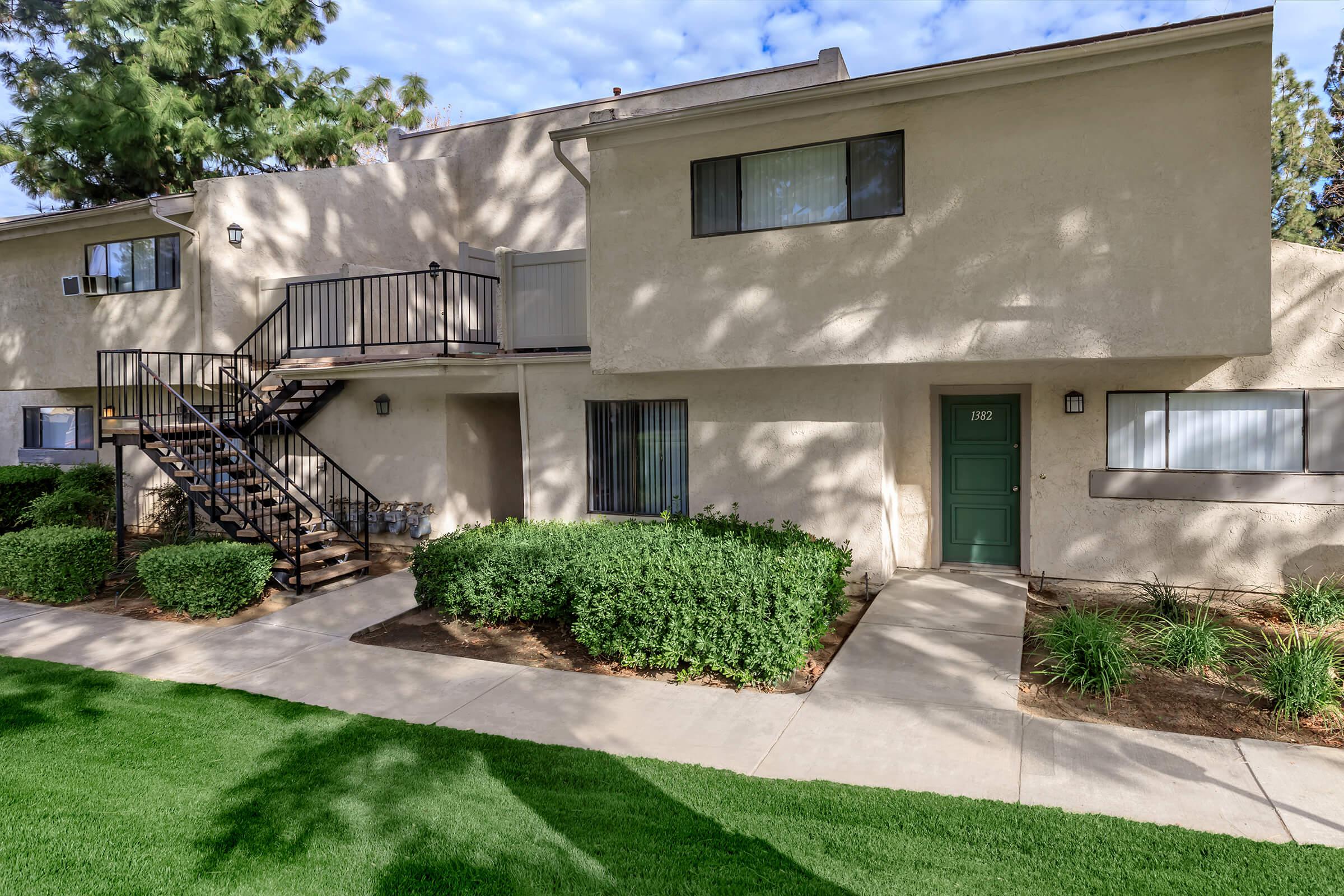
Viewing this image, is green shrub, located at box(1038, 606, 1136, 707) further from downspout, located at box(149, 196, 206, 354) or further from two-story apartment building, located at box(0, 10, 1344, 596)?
downspout, located at box(149, 196, 206, 354)

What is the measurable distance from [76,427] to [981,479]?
17268 mm

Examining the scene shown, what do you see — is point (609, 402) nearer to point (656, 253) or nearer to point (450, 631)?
point (656, 253)

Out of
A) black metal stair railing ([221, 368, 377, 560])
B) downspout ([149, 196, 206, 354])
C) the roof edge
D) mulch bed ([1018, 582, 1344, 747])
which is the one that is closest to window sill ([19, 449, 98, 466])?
downspout ([149, 196, 206, 354])

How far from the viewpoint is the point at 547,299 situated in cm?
1085

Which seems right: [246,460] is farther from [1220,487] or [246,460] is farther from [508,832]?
[1220,487]

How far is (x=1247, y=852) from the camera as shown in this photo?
3838 millimetres

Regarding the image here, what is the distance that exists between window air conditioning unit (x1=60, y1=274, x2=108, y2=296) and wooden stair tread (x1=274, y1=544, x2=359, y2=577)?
26.0 feet

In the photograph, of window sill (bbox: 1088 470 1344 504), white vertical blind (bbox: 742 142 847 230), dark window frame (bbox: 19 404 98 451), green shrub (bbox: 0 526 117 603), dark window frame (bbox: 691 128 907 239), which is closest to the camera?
dark window frame (bbox: 691 128 907 239)

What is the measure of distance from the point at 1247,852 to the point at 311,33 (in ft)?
79.8

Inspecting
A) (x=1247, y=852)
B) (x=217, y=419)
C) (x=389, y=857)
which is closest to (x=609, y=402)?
(x=217, y=419)

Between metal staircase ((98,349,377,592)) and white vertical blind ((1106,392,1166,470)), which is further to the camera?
metal staircase ((98,349,377,592))

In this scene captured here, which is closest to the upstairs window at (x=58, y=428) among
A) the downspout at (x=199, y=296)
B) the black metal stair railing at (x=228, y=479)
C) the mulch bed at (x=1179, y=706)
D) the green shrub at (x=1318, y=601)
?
the downspout at (x=199, y=296)

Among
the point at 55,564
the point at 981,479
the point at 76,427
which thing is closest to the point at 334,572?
the point at 55,564

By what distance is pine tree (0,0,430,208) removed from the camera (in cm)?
1636
